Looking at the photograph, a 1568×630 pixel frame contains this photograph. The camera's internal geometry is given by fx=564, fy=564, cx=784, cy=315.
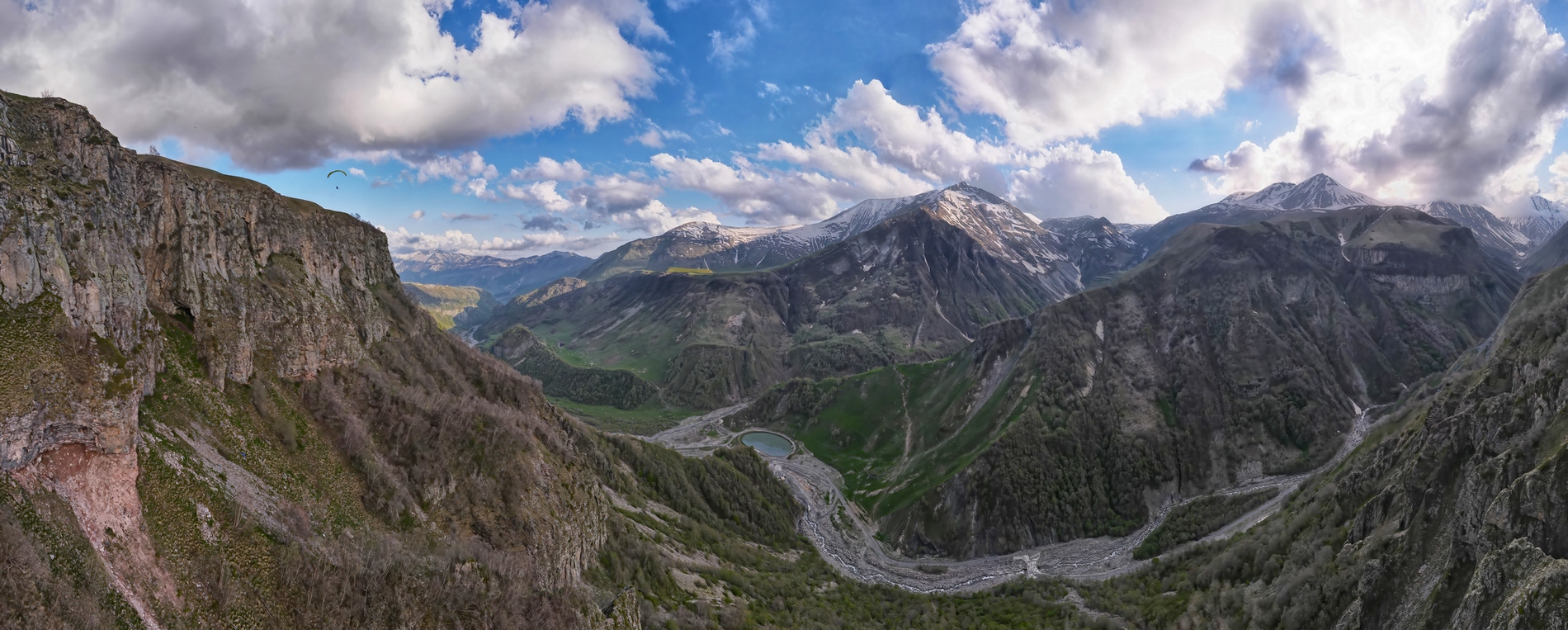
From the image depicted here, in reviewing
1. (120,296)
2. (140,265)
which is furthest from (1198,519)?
(140,265)

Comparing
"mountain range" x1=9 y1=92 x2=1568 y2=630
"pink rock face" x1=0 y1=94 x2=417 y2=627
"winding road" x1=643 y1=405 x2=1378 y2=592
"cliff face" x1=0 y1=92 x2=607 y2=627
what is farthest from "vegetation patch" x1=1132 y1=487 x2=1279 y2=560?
"pink rock face" x1=0 y1=94 x2=417 y2=627

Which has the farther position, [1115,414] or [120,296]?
[1115,414]

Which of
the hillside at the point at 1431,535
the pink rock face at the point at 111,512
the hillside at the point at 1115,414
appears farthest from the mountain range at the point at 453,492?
the hillside at the point at 1115,414

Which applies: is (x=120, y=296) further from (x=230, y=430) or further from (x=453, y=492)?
(x=453, y=492)

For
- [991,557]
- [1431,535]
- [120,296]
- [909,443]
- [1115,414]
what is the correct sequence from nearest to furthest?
[120,296] < [1431,535] < [991,557] < [1115,414] < [909,443]

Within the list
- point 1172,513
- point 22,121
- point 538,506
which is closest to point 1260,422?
point 1172,513

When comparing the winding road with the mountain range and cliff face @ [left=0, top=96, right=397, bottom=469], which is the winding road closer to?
the mountain range

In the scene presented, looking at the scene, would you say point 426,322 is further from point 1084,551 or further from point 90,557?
point 1084,551
